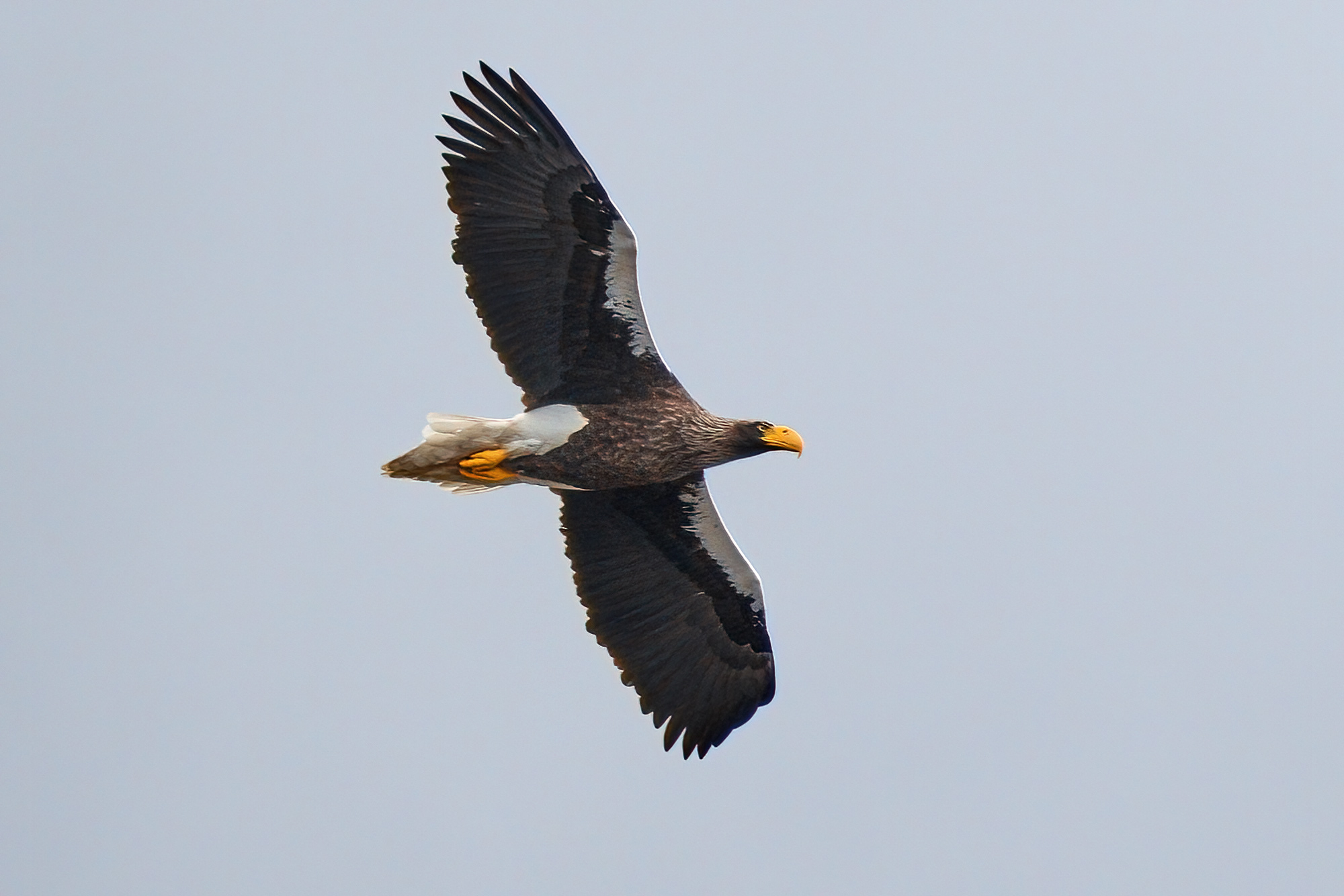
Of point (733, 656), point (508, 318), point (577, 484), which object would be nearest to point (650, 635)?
point (733, 656)

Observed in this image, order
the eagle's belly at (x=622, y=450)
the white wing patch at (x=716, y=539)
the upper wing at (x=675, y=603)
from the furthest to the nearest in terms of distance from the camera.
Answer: the upper wing at (x=675, y=603) → the white wing patch at (x=716, y=539) → the eagle's belly at (x=622, y=450)

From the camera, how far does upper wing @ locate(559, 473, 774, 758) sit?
46.0ft

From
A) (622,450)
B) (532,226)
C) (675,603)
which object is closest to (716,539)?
Answer: (675,603)

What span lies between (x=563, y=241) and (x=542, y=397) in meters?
1.23

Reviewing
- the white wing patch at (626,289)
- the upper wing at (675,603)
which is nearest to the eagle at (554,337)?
the white wing patch at (626,289)

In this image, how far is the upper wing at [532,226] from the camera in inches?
514

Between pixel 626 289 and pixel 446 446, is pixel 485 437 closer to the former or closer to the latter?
pixel 446 446

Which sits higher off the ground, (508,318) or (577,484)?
(508,318)

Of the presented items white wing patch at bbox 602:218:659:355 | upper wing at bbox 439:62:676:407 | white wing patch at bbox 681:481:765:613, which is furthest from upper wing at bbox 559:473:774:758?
upper wing at bbox 439:62:676:407

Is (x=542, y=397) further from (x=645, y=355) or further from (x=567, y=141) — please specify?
(x=567, y=141)

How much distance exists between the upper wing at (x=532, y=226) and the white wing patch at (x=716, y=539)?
1.40 metres

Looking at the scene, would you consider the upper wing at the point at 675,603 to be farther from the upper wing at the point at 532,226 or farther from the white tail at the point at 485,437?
the upper wing at the point at 532,226

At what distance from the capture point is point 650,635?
14242 millimetres

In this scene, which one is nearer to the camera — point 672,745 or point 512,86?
point 512,86
